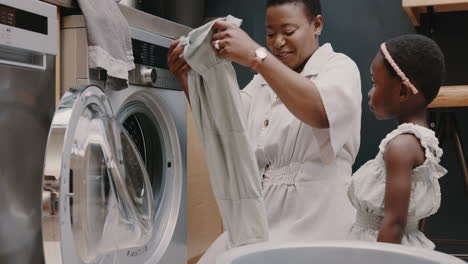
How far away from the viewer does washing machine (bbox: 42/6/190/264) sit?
1245 mm

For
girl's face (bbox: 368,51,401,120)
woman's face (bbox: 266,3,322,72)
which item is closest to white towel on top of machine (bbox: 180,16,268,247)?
girl's face (bbox: 368,51,401,120)

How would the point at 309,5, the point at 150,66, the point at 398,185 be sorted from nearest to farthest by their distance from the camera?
the point at 398,185
the point at 309,5
the point at 150,66

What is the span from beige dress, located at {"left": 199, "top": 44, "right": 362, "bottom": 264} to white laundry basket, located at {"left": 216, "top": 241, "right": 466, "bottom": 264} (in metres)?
0.82

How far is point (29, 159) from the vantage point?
1.42 meters

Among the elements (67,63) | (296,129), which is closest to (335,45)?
(296,129)

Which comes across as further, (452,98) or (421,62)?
(452,98)

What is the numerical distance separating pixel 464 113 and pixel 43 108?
240cm

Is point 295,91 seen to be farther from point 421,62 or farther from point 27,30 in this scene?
point 27,30

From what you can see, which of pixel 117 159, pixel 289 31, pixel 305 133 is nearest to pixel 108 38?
pixel 117 159

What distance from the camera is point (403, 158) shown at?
1274 millimetres

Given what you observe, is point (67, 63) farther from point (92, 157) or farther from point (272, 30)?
point (272, 30)

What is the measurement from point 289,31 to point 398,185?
0.68 metres

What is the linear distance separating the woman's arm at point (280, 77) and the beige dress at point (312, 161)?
2.5 inches

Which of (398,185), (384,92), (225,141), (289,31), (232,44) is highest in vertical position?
(289,31)
